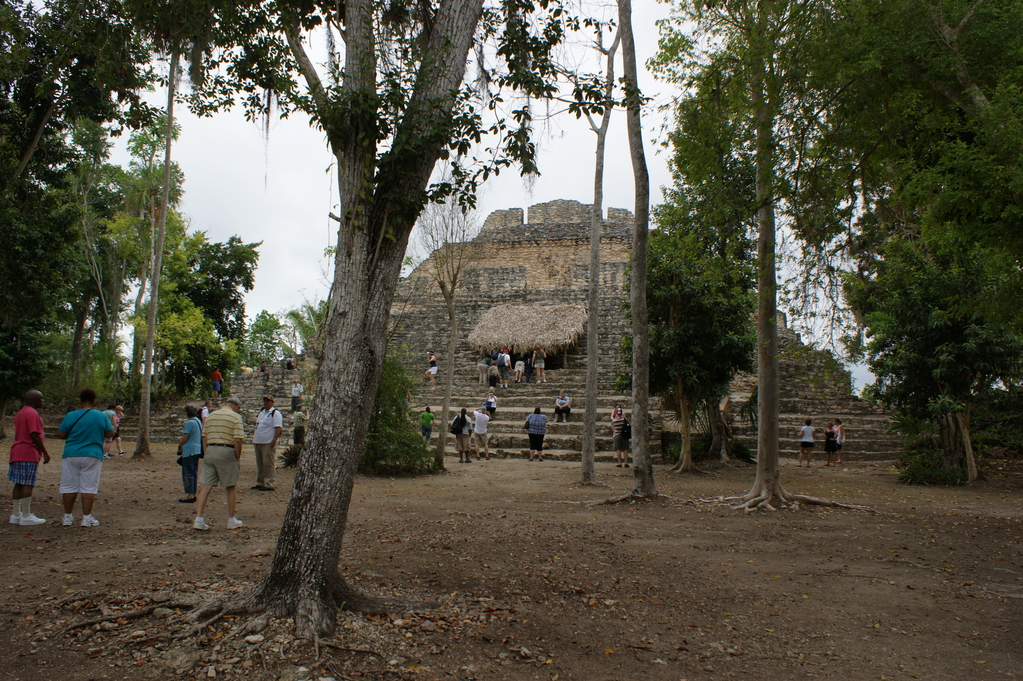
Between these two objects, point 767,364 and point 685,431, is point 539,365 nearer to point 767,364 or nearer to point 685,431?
point 685,431

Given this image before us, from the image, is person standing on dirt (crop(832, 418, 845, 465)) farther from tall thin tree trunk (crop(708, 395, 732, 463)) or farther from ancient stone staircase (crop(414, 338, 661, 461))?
ancient stone staircase (crop(414, 338, 661, 461))

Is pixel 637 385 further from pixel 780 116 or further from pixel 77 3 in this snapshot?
pixel 77 3

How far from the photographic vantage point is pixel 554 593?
4504mm

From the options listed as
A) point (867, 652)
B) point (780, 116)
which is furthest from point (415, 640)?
point (780, 116)

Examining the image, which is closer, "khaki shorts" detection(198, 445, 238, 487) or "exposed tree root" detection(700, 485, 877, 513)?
"khaki shorts" detection(198, 445, 238, 487)

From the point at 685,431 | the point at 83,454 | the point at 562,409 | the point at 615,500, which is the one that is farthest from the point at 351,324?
the point at 562,409

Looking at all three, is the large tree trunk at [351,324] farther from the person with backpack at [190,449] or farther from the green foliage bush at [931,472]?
the green foliage bush at [931,472]

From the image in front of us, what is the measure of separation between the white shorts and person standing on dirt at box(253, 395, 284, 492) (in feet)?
10.6

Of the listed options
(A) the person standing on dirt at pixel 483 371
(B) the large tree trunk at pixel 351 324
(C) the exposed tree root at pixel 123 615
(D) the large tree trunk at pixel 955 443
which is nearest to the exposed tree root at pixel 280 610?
(B) the large tree trunk at pixel 351 324

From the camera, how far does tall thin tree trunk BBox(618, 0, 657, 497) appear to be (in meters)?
8.72

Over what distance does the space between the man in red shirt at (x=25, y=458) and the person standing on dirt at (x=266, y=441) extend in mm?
3307

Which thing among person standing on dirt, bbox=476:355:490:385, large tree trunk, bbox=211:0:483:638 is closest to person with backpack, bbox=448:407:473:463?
person standing on dirt, bbox=476:355:490:385

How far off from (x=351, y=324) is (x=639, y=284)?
5.90 meters

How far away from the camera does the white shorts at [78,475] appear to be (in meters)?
5.96
